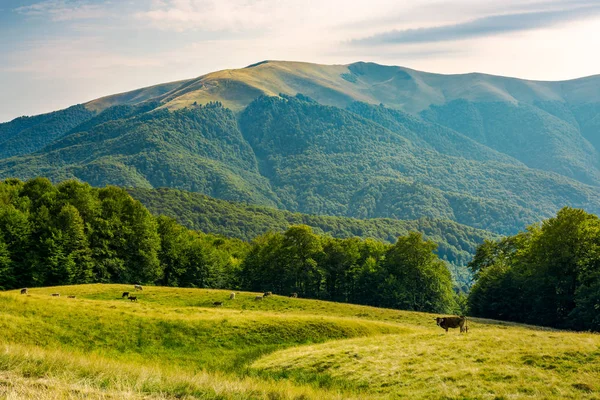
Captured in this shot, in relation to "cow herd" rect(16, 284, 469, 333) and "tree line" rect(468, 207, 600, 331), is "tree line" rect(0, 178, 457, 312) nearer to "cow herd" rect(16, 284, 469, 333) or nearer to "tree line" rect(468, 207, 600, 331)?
"tree line" rect(468, 207, 600, 331)

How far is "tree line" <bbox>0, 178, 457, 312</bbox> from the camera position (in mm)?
64500

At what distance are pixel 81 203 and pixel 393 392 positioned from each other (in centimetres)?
6443

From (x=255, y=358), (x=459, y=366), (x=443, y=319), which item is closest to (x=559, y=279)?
(x=443, y=319)

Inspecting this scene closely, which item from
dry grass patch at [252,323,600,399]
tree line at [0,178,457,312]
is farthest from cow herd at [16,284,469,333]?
tree line at [0,178,457,312]

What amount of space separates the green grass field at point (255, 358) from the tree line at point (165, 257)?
32762 mm

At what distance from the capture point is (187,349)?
3042cm

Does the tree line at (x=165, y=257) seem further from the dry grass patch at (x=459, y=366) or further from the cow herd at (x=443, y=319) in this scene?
the dry grass patch at (x=459, y=366)

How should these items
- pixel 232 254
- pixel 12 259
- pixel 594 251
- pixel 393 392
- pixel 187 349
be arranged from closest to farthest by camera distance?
pixel 393 392 < pixel 187 349 < pixel 594 251 < pixel 12 259 < pixel 232 254

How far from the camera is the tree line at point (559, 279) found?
175 ft

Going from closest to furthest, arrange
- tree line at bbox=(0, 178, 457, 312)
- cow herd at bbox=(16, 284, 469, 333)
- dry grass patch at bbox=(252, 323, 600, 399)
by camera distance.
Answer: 1. dry grass patch at bbox=(252, 323, 600, 399)
2. cow herd at bbox=(16, 284, 469, 333)
3. tree line at bbox=(0, 178, 457, 312)

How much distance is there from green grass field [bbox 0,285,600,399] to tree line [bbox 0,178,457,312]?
32.8 metres

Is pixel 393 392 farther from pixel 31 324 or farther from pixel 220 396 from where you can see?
pixel 31 324

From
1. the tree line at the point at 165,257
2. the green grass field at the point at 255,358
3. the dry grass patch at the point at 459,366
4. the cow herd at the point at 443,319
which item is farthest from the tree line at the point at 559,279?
the dry grass patch at the point at 459,366

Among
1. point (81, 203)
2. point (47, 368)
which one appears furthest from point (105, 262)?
point (47, 368)
